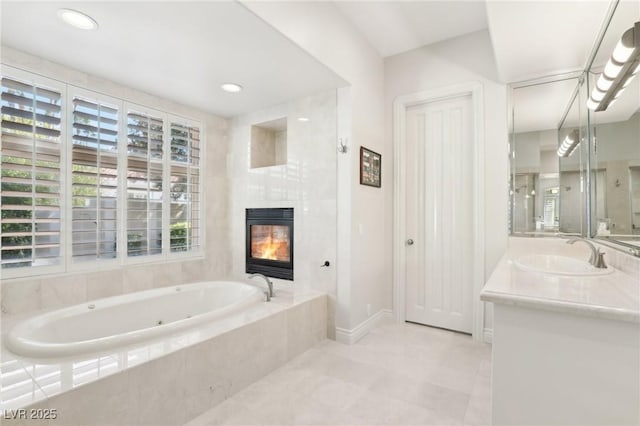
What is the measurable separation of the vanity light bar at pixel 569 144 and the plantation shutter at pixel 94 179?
379cm

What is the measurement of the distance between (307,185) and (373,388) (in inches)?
71.9

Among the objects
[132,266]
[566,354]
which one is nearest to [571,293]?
[566,354]

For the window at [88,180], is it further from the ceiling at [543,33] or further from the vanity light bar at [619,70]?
the vanity light bar at [619,70]

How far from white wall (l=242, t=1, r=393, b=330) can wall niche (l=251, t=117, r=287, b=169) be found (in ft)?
3.04

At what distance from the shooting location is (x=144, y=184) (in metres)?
2.96

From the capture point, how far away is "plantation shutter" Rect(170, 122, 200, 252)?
3.23 metres

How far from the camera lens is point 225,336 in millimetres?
1929

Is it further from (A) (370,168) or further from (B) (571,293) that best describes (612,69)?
(A) (370,168)

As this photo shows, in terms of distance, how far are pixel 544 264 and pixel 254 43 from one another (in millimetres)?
2424

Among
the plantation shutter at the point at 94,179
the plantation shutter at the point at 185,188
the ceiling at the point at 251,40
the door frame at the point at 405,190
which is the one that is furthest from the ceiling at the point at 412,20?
the plantation shutter at the point at 94,179

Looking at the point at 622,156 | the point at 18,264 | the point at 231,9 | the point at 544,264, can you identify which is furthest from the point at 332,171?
the point at 18,264

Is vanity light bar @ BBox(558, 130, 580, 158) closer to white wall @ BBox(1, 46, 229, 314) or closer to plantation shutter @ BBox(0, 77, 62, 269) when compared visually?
white wall @ BBox(1, 46, 229, 314)

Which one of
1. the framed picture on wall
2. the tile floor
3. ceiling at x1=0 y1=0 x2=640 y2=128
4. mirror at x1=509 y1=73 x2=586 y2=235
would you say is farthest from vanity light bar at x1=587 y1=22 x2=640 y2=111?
the tile floor

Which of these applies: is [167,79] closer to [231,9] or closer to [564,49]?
[231,9]
